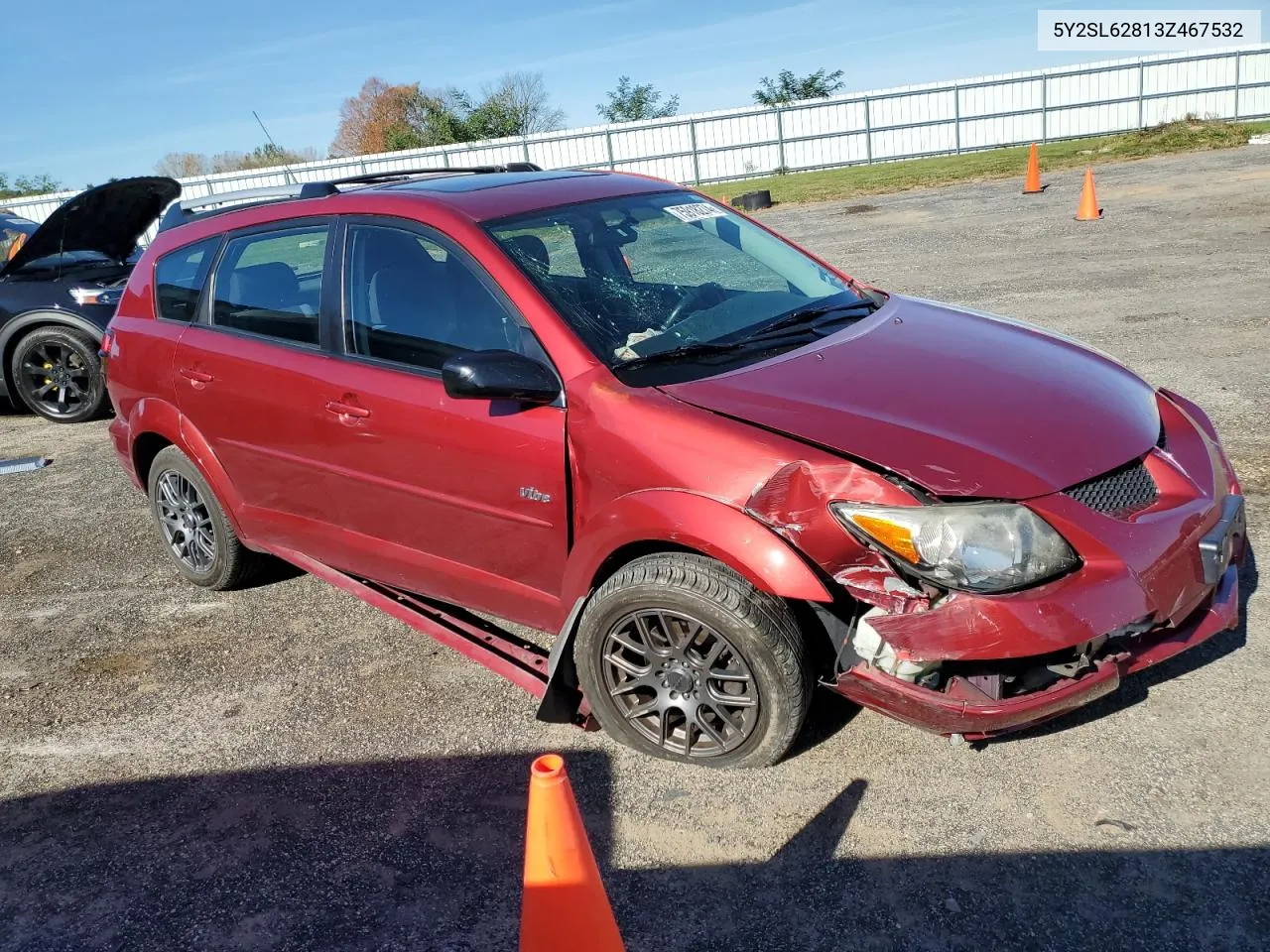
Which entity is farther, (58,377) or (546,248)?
(58,377)

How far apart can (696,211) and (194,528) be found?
2798 mm

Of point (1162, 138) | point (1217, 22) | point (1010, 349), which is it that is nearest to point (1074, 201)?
point (1162, 138)

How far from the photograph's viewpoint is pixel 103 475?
7.43m

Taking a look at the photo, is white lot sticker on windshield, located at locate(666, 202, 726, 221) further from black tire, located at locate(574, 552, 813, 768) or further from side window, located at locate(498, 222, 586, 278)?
black tire, located at locate(574, 552, 813, 768)

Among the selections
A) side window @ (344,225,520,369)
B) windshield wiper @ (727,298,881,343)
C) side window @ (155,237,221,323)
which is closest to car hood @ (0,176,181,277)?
side window @ (155,237,221,323)

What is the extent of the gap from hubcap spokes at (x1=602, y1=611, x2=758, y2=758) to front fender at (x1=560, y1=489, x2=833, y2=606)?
22 centimetres

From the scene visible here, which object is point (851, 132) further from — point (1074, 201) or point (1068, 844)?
point (1068, 844)

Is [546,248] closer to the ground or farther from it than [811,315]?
farther from it

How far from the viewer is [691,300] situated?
387 cm

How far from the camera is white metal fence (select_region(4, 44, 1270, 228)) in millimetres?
29906

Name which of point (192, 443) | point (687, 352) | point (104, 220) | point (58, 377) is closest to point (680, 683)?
point (687, 352)

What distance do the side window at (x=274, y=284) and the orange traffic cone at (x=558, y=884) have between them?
8.23 feet

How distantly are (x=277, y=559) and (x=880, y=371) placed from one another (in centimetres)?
333

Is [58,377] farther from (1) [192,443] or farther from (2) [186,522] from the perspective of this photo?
(1) [192,443]
